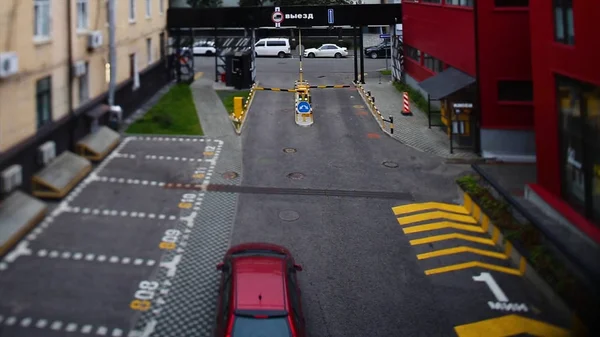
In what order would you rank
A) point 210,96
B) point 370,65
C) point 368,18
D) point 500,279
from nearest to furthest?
point 500,279 < point 210,96 < point 368,18 < point 370,65

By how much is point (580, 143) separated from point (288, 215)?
7414 mm

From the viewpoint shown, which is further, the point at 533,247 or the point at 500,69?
the point at 500,69

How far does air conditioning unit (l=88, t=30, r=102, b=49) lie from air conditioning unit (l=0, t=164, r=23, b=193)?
271 inches

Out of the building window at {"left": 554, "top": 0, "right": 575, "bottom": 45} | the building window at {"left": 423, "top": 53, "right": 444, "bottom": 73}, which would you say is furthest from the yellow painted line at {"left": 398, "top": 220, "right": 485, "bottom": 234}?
the building window at {"left": 423, "top": 53, "right": 444, "bottom": 73}

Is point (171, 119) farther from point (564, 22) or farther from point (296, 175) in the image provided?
point (564, 22)

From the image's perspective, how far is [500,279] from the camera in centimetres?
1120

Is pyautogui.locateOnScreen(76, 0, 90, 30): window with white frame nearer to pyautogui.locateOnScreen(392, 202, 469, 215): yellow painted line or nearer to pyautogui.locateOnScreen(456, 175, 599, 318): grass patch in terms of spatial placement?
pyautogui.locateOnScreen(392, 202, 469, 215): yellow painted line

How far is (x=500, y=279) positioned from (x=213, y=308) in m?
6.03

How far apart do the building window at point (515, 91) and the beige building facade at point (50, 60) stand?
14945mm

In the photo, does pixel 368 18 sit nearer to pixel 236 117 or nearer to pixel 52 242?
pixel 236 117

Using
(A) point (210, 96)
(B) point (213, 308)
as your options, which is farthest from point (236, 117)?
(B) point (213, 308)

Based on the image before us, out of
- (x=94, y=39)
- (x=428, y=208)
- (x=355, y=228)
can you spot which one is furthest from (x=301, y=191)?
(x=94, y=39)

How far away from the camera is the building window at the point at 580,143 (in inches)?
450

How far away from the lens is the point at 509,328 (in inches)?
372
